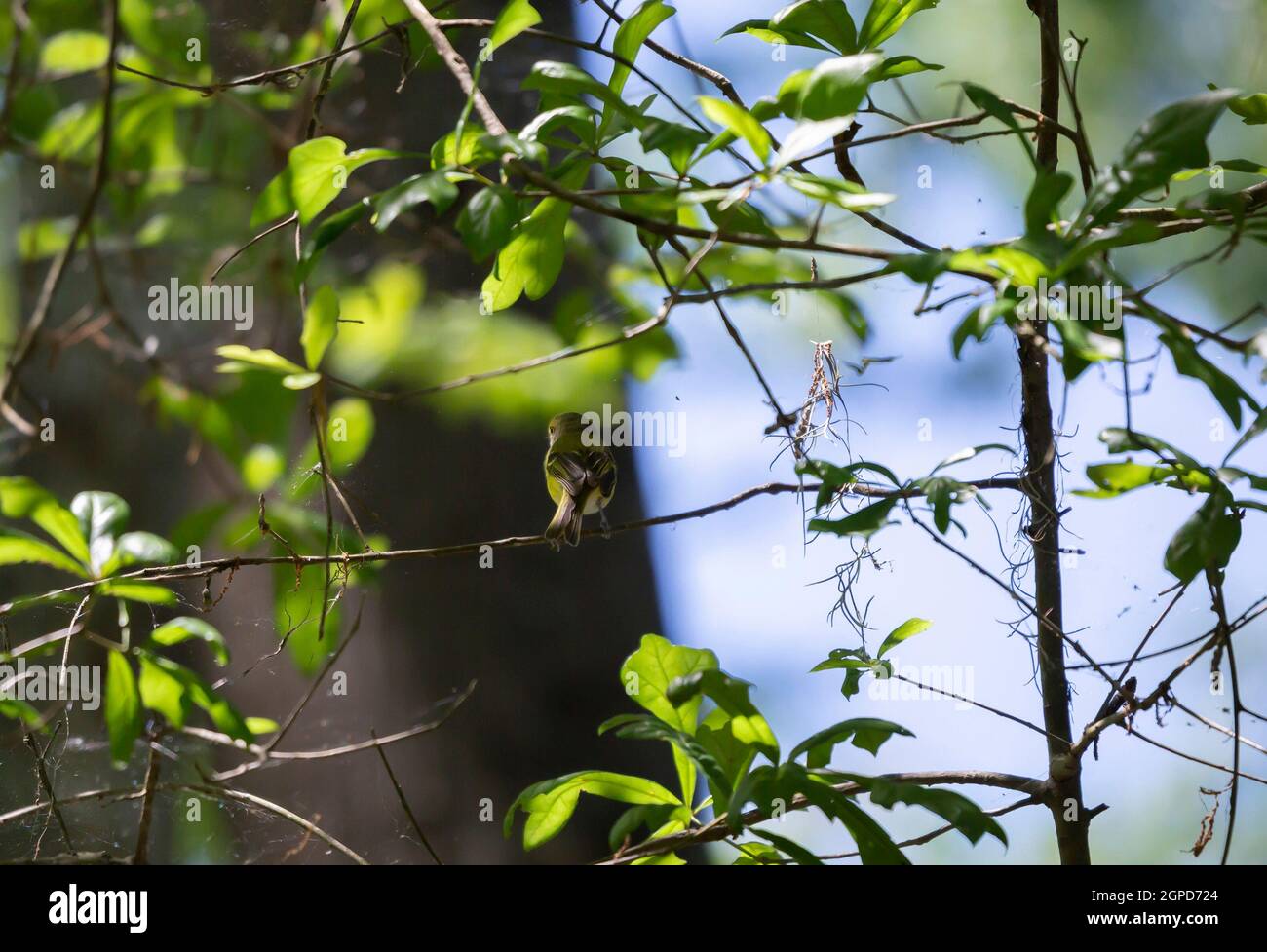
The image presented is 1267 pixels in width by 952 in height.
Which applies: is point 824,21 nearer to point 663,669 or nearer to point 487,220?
point 487,220

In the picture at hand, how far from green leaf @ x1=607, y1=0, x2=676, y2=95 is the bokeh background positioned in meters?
0.35

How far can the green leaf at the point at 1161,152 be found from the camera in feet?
2.50

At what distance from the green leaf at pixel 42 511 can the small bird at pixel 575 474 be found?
0.58 metres

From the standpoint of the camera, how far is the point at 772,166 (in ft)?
2.61

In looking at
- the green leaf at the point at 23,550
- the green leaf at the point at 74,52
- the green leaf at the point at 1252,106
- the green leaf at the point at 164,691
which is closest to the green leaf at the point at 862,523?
the green leaf at the point at 1252,106

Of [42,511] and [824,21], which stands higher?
[824,21]

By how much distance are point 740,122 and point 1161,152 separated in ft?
1.12

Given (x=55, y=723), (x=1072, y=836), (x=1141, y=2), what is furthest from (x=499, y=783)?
(x=1141, y=2)

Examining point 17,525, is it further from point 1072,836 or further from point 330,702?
point 1072,836

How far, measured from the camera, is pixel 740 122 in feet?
2.67

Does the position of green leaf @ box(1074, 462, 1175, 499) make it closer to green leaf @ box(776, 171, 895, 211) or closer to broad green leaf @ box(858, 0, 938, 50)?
green leaf @ box(776, 171, 895, 211)

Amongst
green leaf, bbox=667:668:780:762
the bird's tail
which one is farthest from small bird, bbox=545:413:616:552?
green leaf, bbox=667:668:780:762

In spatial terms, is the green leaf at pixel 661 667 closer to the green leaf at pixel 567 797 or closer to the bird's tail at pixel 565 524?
the green leaf at pixel 567 797

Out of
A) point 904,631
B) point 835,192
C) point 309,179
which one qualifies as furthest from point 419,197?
point 904,631
